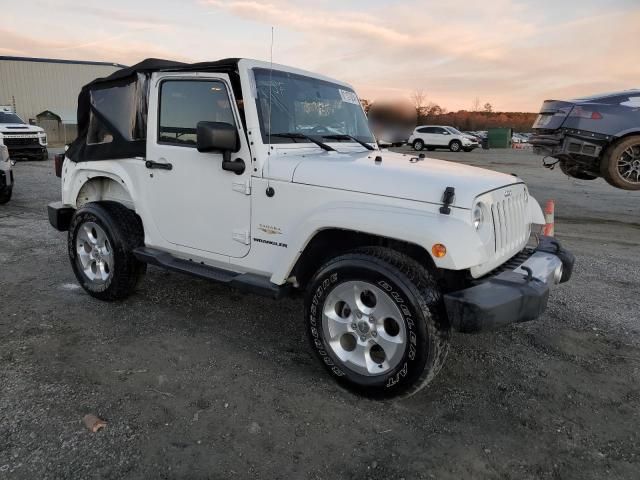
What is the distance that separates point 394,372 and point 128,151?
2.91m

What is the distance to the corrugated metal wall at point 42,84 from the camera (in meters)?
45.5

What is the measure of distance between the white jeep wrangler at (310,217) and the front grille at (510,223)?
0.07 ft

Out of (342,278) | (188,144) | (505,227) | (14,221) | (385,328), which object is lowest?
(14,221)

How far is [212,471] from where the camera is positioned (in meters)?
2.47

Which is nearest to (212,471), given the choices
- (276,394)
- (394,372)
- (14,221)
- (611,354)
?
(276,394)

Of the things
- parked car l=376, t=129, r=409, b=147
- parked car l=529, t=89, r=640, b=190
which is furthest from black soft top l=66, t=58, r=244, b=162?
parked car l=529, t=89, r=640, b=190

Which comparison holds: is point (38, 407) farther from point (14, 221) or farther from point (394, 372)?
point (14, 221)

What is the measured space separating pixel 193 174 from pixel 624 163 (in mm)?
7934

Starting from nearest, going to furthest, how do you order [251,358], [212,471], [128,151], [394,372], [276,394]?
[212,471] → [394,372] → [276,394] → [251,358] → [128,151]

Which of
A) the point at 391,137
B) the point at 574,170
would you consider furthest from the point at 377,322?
the point at 574,170

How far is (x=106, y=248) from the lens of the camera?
446 cm

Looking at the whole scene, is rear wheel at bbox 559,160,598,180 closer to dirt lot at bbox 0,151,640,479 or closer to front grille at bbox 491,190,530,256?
dirt lot at bbox 0,151,640,479

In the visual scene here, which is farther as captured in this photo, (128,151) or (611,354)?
(128,151)

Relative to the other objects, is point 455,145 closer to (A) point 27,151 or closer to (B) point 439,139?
(B) point 439,139
